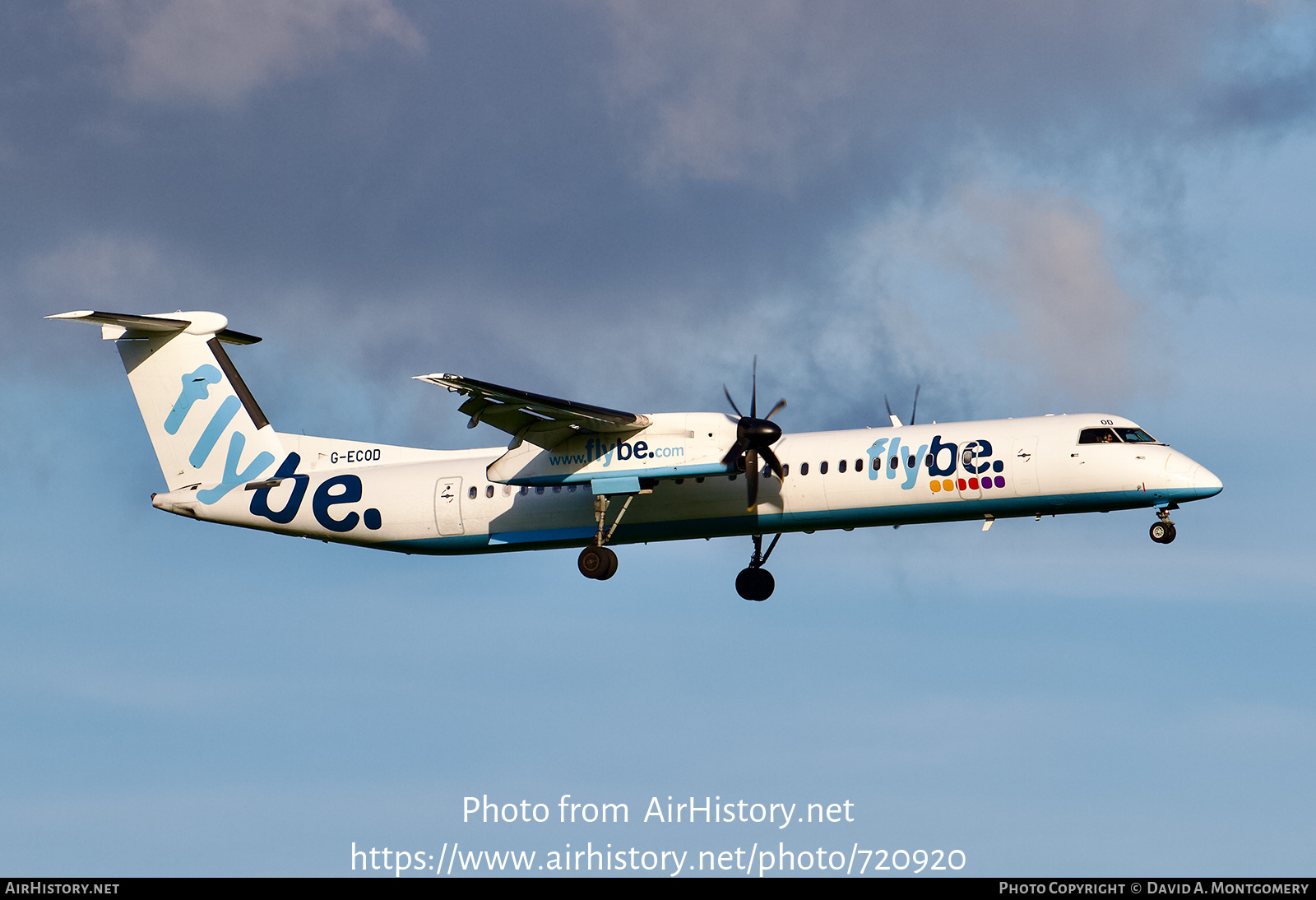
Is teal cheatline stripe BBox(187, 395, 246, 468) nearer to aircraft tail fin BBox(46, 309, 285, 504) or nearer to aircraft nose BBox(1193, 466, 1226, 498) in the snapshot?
aircraft tail fin BBox(46, 309, 285, 504)

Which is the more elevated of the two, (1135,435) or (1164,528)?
(1135,435)

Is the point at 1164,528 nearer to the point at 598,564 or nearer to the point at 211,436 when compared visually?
the point at 598,564

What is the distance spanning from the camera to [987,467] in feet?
93.1

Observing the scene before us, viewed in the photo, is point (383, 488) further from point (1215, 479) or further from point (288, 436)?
point (1215, 479)

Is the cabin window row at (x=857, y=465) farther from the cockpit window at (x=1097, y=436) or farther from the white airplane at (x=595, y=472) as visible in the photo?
the cockpit window at (x=1097, y=436)

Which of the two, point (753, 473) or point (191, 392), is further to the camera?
point (191, 392)

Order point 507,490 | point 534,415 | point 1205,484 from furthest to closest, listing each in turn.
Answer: point 507,490 → point 534,415 → point 1205,484

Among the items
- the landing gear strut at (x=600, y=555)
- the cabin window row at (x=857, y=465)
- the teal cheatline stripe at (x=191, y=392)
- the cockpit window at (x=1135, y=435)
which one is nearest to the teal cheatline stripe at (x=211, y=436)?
the teal cheatline stripe at (x=191, y=392)

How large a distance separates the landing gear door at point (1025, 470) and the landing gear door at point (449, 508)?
1127cm

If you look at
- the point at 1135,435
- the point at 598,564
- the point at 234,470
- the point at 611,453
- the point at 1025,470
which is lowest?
the point at 598,564

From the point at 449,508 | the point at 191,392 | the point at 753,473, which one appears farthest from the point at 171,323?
the point at 753,473

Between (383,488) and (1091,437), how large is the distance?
14.5 meters

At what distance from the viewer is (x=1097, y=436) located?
1110 inches

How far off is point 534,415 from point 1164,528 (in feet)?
38.7
